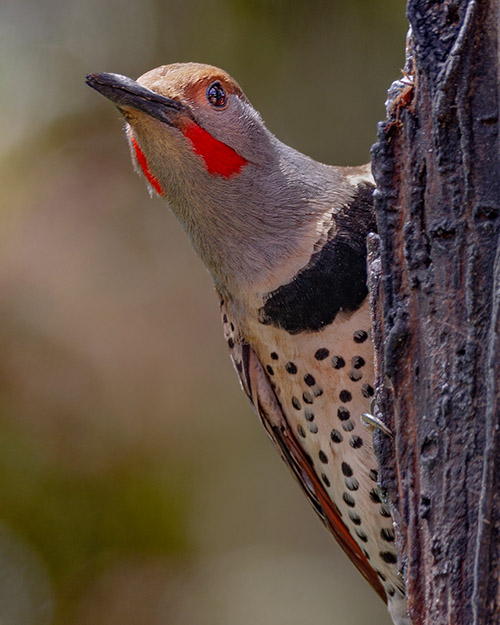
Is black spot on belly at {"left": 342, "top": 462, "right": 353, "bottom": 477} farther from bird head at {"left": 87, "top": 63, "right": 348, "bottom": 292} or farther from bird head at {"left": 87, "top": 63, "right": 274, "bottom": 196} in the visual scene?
bird head at {"left": 87, "top": 63, "right": 274, "bottom": 196}

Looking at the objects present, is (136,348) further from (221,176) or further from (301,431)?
(221,176)

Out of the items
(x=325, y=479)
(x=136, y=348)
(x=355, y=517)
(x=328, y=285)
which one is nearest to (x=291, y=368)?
(x=328, y=285)

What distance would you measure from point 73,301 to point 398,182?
150 inches

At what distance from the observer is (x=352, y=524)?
2574 millimetres

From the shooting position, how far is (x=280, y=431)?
2641 mm

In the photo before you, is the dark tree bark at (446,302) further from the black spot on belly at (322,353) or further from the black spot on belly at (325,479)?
the black spot on belly at (325,479)

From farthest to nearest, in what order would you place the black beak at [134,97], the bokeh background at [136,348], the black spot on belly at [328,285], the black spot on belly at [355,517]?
the bokeh background at [136,348], the black spot on belly at [355,517], the black spot on belly at [328,285], the black beak at [134,97]

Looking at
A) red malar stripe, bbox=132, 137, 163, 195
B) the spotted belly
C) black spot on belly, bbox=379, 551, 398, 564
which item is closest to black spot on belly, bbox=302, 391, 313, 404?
the spotted belly

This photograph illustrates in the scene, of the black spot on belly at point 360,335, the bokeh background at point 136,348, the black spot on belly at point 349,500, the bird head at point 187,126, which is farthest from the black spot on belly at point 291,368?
the bokeh background at point 136,348

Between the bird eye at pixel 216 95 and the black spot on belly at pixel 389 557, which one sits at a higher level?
the bird eye at pixel 216 95

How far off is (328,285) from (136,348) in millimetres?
3136

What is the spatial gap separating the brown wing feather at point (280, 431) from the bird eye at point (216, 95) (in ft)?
2.07

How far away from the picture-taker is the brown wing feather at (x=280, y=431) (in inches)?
101

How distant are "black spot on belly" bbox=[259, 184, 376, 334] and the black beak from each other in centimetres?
57
